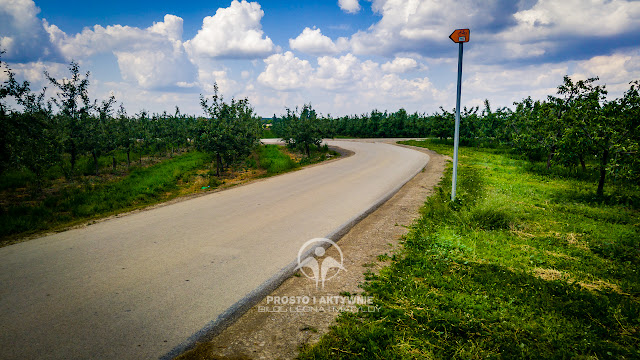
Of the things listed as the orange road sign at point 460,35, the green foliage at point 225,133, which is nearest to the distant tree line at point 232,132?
the green foliage at point 225,133

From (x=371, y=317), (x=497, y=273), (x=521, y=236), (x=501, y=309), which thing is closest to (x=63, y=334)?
(x=371, y=317)

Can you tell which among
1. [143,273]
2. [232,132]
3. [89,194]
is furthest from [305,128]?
[143,273]

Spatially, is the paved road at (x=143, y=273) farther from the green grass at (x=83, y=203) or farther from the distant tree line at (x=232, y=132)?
the distant tree line at (x=232, y=132)

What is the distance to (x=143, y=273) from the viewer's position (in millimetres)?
5320

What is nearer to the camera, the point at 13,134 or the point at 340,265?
the point at 340,265

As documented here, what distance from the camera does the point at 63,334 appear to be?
3770mm

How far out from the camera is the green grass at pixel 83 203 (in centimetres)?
832

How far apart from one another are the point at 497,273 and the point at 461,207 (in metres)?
A: 4.06

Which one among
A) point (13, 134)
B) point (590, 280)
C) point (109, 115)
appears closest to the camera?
point (590, 280)

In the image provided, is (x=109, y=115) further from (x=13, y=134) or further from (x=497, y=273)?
(x=497, y=273)

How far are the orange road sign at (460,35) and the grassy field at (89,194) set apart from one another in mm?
A: 10750

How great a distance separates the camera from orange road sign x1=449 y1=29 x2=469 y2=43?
8375 millimetres

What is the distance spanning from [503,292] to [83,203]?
13520 mm

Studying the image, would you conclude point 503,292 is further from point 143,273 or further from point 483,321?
point 143,273
